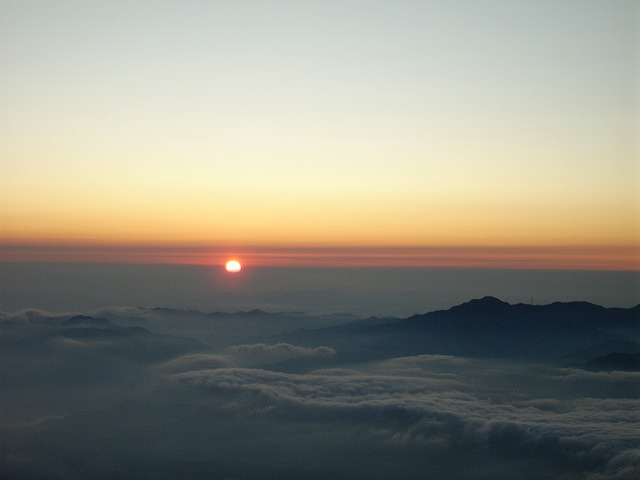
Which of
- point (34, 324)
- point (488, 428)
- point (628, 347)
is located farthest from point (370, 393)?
point (34, 324)

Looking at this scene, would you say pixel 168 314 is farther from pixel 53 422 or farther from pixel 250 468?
pixel 250 468

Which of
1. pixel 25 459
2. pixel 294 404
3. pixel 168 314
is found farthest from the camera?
pixel 168 314

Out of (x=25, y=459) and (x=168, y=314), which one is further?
(x=168, y=314)

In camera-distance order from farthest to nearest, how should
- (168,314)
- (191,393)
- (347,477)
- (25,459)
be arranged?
(168,314)
(191,393)
(25,459)
(347,477)

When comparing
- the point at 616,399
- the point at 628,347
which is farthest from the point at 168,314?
the point at 628,347

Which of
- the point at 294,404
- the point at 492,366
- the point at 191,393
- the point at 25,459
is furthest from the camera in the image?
the point at 492,366

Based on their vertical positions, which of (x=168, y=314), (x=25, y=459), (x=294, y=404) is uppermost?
(x=168, y=314)

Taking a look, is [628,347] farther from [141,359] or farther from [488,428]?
[141,359]

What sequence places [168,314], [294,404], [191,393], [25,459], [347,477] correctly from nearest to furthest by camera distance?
[347,477] → [25,459] → [294,404] → [191,393] → [168,314]

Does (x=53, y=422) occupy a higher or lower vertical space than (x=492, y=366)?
lower
